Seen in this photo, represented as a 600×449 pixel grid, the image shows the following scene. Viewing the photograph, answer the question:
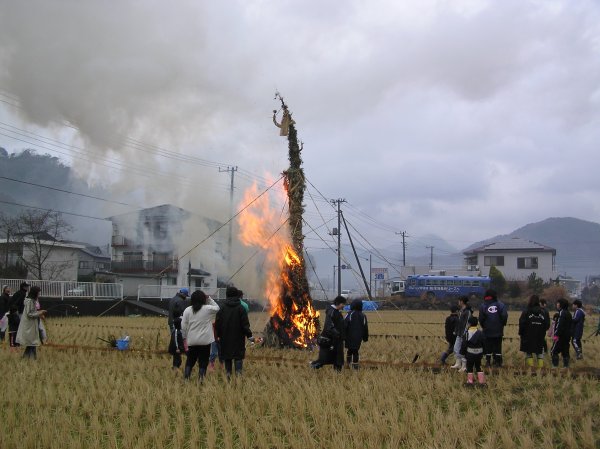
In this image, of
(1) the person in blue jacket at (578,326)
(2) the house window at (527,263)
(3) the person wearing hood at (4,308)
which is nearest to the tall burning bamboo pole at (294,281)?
(1) the person in blue jacket at (578,326)

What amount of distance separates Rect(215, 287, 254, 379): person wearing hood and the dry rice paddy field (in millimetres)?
395

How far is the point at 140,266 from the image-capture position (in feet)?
139

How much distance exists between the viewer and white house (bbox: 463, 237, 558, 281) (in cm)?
6481

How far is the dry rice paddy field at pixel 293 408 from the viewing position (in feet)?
19.4

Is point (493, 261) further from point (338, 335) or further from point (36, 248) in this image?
point (338, 335)

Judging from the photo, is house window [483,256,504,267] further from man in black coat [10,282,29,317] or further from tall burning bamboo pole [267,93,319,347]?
man in black coat [10,282,29,317]

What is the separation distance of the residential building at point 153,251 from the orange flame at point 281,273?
17.0 m

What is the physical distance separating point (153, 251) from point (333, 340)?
32153 mm

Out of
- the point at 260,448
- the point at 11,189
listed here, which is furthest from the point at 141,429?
the point at 11,189

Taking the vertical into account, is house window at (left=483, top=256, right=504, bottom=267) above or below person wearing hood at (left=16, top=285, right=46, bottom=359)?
above

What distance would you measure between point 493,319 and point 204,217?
17344mm

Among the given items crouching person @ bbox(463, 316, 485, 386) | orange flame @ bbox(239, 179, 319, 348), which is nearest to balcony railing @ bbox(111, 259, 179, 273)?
orange flame @ bbox(239, 179, 319, 348)

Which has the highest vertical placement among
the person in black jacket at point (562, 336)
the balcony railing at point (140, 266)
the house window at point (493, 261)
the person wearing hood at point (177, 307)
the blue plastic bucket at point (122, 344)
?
the house window at point (493, 261)

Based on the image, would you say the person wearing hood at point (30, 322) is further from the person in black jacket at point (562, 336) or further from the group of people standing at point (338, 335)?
the person in black jacket at point (562, 336)
